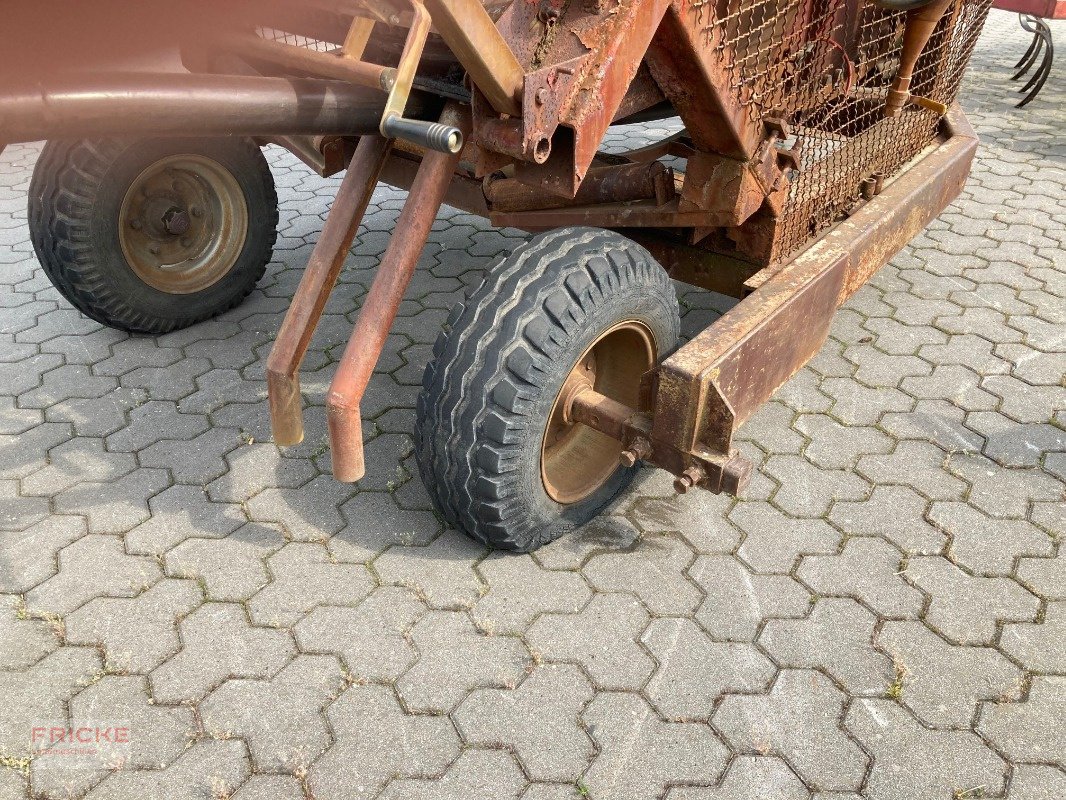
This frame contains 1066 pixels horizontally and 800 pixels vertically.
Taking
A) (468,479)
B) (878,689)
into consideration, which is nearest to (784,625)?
(878,689)

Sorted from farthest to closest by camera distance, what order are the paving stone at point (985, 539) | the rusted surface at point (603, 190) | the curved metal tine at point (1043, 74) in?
the curved metal tine at point (1043, 74), the rusted surface at point (603, 190), the paving stone at point (985, 539)

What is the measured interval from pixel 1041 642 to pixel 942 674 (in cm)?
35

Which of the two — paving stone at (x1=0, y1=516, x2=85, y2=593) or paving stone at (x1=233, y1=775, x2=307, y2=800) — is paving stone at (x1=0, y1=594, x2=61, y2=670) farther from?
paving stone at (x1=233, y1=775, x2=307, y2=800)

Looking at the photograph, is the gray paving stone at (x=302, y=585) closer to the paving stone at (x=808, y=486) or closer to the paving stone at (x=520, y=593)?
the paving stone at (x=520, y=593)

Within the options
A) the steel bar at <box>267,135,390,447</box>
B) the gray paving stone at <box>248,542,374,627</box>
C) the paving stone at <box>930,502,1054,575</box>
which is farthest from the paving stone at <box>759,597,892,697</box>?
the steel bar at <box>267,135,390,447</box>

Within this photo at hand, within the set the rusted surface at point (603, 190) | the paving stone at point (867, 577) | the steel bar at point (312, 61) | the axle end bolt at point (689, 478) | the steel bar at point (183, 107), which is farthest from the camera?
the rusted surface at point (603, 190)

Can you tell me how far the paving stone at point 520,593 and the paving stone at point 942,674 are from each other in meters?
0.89

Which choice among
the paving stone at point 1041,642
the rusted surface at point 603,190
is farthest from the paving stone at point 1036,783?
the rusted surface at point 603,190

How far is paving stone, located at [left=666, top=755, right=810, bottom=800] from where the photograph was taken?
2094 mm

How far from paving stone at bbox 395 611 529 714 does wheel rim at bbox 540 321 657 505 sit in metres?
0.50

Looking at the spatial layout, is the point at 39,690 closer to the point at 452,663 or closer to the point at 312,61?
the point at 452,663

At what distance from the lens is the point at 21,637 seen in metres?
2.50

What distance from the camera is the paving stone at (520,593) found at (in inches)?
101

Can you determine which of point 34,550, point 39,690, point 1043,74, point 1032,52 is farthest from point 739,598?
point 1032,52
